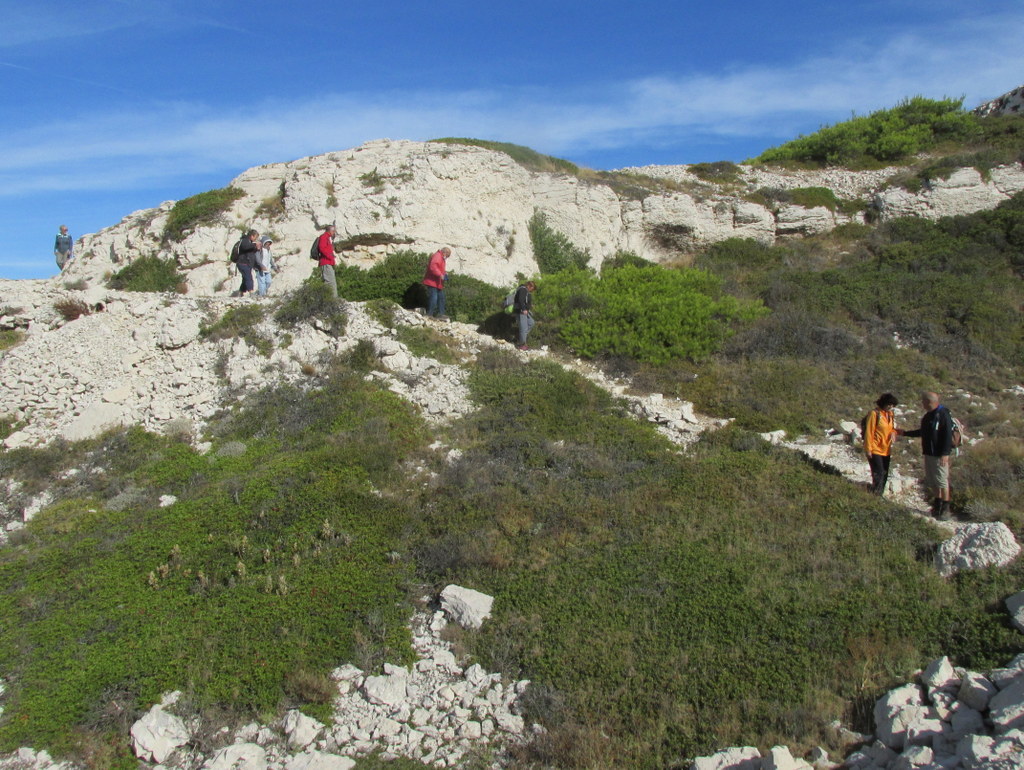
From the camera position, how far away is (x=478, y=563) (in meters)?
7.52

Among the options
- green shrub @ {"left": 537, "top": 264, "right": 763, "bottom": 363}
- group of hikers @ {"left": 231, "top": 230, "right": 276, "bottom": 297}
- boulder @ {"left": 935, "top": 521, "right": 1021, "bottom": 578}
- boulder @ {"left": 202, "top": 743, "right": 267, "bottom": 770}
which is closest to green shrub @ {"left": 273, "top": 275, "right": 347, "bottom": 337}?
group of hikers @ {"left": 231, "top": 230, "right": 276, "bottom": 297}

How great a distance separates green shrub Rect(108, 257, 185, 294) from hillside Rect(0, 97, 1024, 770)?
0.14m

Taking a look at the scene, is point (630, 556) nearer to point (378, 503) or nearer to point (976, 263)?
point (378, 503)

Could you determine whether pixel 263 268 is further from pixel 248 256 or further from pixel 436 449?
pixel 436 449

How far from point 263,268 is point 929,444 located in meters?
13.1

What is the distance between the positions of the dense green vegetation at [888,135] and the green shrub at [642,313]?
12573mm

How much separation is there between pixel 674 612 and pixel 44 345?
42.2 ft

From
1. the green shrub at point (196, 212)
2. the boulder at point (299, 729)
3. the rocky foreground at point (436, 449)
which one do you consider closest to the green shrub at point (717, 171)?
the rocky foreground at point (436, 449)

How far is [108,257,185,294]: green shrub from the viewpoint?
15844mm

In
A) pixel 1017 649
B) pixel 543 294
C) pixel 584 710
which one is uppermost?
pixel 543 294

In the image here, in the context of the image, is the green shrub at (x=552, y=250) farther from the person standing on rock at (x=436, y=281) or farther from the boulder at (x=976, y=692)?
the boulder at (x=976, y=692)

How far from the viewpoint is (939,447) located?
837 centimetres

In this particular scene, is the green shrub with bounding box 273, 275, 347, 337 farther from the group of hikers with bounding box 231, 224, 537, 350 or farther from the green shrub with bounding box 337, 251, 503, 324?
the green shrub with bounding box 337, 251, 503, 324

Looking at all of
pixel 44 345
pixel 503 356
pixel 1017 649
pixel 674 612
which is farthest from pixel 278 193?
pixel 1017 649
